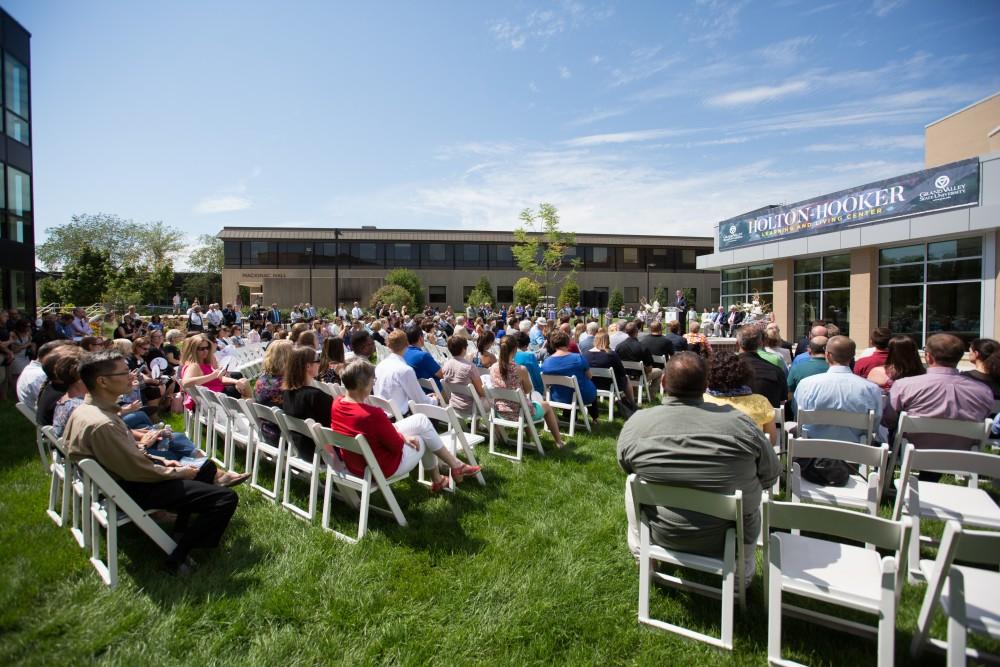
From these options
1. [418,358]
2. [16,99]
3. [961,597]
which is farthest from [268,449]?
[16,99]

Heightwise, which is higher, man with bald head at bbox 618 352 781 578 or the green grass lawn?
man with bald head at bbox 618 352 781 578

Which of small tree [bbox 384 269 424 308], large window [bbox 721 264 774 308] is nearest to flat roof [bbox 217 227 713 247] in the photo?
small tree [bbox 384 269 424 308]

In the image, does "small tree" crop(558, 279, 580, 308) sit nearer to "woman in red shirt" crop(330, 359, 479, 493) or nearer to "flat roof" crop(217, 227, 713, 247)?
"flat roof" crop(217, 227, 713, 247)

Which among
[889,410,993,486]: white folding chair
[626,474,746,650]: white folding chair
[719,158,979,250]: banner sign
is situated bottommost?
[626,474,746,650]: white folding chair

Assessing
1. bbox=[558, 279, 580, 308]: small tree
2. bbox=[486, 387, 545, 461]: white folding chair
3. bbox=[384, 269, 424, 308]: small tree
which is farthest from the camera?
bbox=[384, 269, 424, 308]: small tree

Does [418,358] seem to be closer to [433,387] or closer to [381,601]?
[433,387]

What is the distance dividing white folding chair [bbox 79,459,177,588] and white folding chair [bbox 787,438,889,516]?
4.06 metres

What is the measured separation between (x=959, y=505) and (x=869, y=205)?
14.8 metres

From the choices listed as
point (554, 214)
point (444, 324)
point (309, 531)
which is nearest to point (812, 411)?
point (309, 531)

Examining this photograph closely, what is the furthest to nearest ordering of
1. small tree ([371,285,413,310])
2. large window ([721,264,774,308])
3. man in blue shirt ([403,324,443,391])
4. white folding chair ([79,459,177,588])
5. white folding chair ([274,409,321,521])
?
small tree ([371,285,413,310]), large window ([721,264,774,308]), man in blue shirt ([403,324,443,391]), white folding chair ([274,409,321,521]), white folding chair ([79,459,177,588])

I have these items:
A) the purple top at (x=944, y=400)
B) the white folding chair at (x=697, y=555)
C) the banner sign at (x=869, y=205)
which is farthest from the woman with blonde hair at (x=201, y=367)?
the banner sign at (x=869, y=205)

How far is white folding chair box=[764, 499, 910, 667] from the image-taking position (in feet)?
7.20

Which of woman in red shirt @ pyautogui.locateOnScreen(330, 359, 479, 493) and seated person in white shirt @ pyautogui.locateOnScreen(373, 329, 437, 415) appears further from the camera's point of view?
seated person in white shirt @ pyautogui.locateOnScreen(373, 329, 437, 415)

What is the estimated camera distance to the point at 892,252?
14992 millimetres
